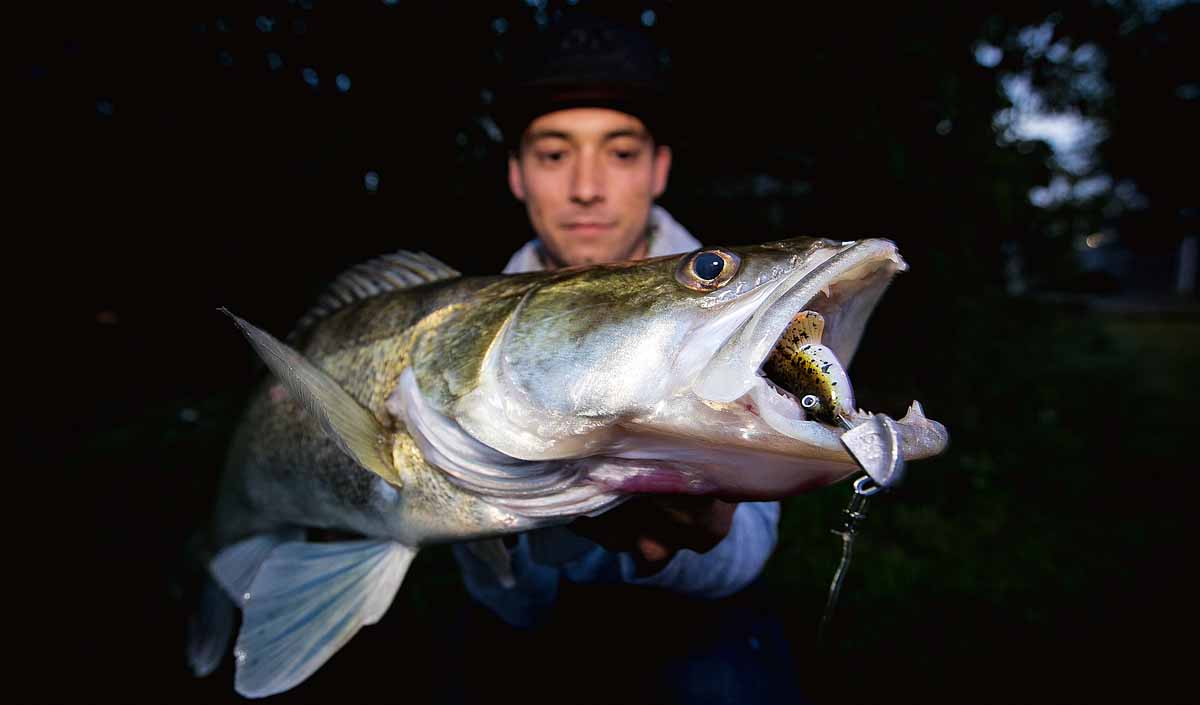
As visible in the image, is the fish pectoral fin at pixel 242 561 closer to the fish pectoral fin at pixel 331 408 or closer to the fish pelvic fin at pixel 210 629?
the fish pelvic fin at pixel 210 629

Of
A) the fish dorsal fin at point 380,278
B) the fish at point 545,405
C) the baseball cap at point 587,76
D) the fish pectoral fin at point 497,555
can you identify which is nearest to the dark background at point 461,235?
the baseball cap at point 587,76

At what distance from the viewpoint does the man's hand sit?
119cm

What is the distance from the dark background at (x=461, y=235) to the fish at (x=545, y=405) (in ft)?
3.28

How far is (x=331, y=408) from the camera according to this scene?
3.75 feet

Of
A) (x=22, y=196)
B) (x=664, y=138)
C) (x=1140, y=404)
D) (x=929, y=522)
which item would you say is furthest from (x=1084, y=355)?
(x=22, y=196)

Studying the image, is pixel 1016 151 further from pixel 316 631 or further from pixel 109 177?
pixel 109 177

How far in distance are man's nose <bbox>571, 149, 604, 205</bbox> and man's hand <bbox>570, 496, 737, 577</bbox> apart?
117cm

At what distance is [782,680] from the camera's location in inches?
76.4

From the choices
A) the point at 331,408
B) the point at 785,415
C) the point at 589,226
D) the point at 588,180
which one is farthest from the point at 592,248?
the point at 785,415

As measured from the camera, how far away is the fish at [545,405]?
2.89 ft

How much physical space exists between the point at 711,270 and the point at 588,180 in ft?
4.09

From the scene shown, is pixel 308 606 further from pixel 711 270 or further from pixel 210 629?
pixel 210 629

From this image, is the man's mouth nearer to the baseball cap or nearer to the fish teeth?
the baseball cap

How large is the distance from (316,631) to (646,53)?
203cm
